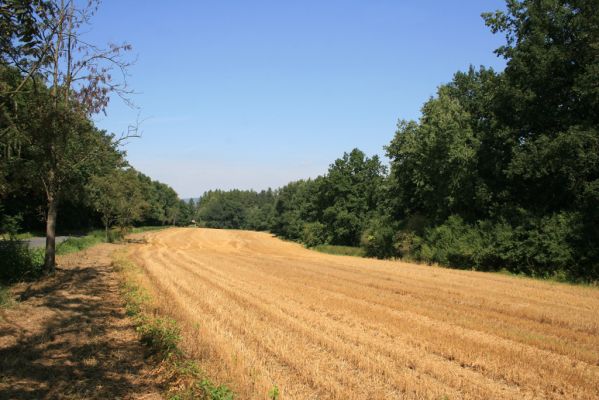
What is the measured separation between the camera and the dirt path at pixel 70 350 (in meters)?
6.15

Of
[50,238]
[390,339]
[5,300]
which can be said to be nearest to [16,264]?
[50,238]

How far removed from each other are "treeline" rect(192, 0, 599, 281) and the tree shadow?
71.9ft

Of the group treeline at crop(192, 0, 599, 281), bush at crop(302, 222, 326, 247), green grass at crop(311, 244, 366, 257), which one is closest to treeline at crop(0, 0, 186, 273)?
treeline at crop(192, 0, 599, 281)

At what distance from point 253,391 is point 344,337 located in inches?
138

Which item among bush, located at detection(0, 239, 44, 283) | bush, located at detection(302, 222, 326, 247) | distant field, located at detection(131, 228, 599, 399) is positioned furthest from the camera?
bush, located at detection(302, 222, 326, 247)

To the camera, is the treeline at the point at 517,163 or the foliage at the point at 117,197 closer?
the treeline at the point at 517,163

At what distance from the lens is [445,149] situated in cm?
3409

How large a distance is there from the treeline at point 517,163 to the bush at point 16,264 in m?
24.4

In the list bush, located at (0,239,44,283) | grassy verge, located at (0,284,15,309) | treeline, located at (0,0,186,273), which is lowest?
grassy verge, located at (0,284,15,309)

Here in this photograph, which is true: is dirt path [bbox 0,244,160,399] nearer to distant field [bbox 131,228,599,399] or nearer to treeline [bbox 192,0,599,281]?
distant field [bbox 131,228,599,399]

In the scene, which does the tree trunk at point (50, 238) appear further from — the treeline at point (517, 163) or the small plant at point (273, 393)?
the treeline at point (517, 163)

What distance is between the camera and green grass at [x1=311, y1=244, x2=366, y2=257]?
50.4 m

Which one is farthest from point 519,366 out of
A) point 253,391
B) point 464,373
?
point 253,391

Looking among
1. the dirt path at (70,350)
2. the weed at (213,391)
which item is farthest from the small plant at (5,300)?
the weed at (213,391)
